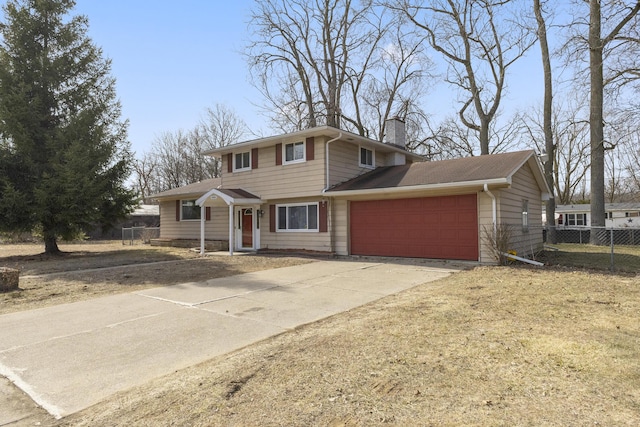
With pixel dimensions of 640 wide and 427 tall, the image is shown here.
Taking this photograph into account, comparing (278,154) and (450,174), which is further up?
(278,154)

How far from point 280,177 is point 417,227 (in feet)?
19.4

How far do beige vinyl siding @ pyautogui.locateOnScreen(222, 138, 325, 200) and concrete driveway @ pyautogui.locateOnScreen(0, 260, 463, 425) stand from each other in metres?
5.65

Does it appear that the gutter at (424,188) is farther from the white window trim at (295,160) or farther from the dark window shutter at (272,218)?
the dark window shutter at (272,218)

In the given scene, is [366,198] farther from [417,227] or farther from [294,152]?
[294,152]

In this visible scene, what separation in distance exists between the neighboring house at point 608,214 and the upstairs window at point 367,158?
23039 millimetres

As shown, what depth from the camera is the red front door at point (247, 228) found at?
656 inches

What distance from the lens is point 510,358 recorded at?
3.71 meters

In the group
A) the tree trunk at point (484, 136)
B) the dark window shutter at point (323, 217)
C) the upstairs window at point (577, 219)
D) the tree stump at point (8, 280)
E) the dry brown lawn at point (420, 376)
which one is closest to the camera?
the dry brown lawn at point (420, 376)

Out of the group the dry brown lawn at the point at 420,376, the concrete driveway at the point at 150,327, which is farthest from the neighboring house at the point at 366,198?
the dry brown lawn at the point at 420,376

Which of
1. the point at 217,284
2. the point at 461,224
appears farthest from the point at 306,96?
the point at 217,284

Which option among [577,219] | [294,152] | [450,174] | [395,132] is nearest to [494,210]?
[450,174]

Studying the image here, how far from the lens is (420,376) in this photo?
11.0 ft

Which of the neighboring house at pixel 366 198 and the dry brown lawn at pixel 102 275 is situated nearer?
the dry brown lawn at pixel 102 275

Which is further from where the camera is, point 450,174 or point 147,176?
point 147,176
